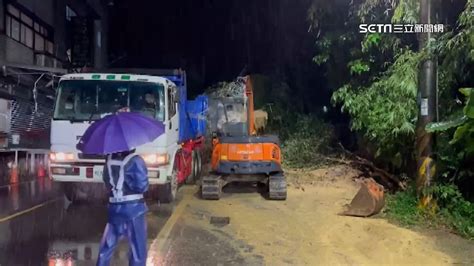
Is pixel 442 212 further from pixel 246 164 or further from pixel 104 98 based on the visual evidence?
pixel 104 98

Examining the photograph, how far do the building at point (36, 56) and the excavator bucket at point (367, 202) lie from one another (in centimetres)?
745

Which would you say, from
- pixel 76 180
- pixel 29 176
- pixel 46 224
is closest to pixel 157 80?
pixel 76 180

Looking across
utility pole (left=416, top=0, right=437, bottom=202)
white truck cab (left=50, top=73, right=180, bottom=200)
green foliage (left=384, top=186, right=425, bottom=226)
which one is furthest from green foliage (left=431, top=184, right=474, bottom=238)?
white truck cab (left=50, top=73, right=180, bottom=200)

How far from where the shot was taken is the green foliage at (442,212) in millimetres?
9346

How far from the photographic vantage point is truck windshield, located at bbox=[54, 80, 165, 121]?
10.8 m

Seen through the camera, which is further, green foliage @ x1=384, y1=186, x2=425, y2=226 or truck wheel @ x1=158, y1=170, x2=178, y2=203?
truck wheel @ x1=158, y1=170, x2=178, y2=203

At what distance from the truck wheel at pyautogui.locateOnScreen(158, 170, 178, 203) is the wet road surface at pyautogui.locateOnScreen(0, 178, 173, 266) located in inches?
8.8

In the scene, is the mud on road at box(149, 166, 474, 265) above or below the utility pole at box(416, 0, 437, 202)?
below

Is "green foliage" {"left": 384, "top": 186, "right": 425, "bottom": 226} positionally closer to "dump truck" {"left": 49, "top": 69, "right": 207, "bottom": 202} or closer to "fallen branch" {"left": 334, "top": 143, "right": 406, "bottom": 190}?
"fallen branch" {"left": 334, "top": 143, "right": 406, "bottom": 190}

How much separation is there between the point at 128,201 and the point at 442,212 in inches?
254

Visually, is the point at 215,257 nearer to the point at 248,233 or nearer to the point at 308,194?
the point at 248,233

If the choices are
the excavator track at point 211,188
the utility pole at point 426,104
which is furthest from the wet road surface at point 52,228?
the utility pole at point 426,104

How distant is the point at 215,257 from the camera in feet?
24.7

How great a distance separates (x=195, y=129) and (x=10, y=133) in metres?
6.91
